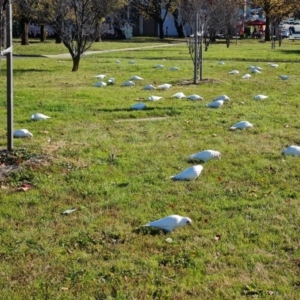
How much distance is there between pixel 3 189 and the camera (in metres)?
5.75

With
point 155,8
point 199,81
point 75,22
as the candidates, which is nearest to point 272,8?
point 155,8

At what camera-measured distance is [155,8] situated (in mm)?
54406

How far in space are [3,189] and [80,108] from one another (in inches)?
198

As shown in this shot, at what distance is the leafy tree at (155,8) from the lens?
5309 cm


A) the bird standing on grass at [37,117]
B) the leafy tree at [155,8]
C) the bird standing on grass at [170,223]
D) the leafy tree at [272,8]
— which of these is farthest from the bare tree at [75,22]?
the leafy tree at [155,8]

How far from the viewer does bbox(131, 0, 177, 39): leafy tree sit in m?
53.1

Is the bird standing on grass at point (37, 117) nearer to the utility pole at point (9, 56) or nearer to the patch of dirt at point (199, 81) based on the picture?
the utility pole at point (9, 56)

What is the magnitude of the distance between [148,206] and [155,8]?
5081 centimetres

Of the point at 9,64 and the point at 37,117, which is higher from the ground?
the point at 9,64

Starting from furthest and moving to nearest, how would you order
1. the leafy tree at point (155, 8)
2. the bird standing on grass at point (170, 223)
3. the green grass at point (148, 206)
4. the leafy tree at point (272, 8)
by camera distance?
the leafy tree at point (155, 8) → the leafy tree at point (272, 8) → the bird standing on grass at point (170, 223) → the green grass at point (148, 206)

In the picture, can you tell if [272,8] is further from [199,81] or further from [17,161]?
[17,161]

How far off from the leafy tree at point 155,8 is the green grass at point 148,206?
1732 inches

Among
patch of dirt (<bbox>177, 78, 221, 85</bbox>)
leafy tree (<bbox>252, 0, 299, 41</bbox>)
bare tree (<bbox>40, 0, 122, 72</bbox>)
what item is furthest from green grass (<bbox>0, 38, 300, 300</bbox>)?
leafy tree (<bbox>252, 0, 299, 41</bbox>)

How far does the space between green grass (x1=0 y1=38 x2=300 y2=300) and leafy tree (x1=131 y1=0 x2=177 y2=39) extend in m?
44.0
